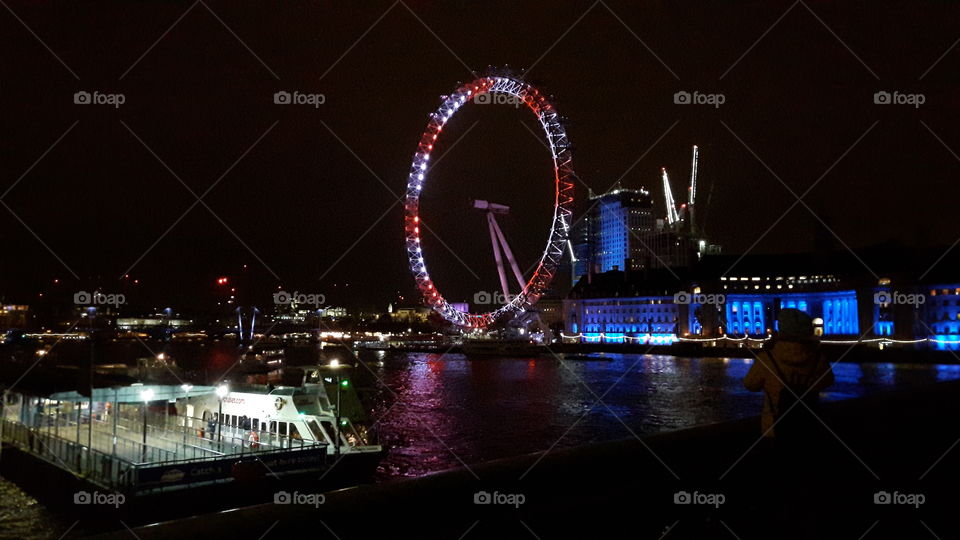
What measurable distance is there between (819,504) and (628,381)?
185ft

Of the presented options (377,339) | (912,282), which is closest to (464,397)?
(912,282)

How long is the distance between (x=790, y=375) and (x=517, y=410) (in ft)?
114

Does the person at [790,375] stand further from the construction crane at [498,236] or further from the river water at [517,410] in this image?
the construction crane at [498,236]

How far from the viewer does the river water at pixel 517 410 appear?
22953 mm

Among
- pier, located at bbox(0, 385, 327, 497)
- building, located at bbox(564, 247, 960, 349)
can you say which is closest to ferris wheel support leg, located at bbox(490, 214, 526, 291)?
building, located at bbox(564, 247, 960, 349)

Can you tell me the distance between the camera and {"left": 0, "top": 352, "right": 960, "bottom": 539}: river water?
2295cm

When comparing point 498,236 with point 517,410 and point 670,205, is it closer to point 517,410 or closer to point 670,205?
point 517,410

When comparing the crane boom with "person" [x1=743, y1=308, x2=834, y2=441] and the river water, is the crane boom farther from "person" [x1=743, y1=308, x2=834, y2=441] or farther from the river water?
"person" [x1=743, y1=308, x2=834, y2=441]

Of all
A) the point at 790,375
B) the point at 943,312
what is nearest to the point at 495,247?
the point at 943,312

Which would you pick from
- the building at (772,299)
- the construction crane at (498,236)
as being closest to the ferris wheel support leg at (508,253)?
the construction crane at (498,236)

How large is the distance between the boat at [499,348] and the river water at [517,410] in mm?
37554

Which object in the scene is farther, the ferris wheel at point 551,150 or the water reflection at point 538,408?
the ferris wheel at point 551,150

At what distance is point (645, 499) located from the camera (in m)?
4.04

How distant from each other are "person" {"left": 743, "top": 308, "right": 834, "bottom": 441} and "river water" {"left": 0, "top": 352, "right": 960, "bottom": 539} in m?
7.42
